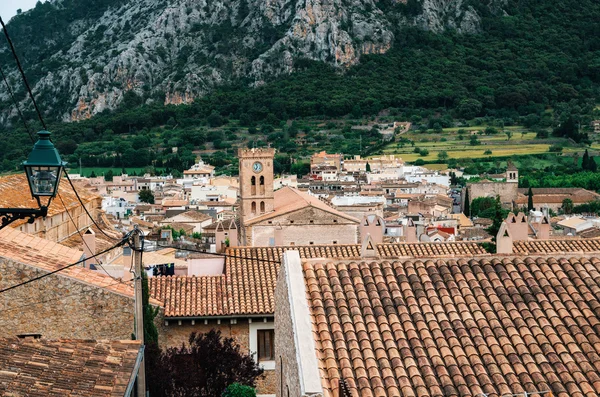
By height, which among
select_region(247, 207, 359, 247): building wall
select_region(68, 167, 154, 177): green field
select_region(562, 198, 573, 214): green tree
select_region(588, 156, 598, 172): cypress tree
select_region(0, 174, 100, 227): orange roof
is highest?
select_region(0, 174, 100, 227): orange roof

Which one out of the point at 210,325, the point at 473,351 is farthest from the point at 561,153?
the point at 473,351

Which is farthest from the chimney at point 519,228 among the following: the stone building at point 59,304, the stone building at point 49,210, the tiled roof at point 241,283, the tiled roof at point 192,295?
the stone building at point 49,210

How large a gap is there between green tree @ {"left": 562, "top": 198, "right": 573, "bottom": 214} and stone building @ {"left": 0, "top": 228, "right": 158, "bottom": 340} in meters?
67.2

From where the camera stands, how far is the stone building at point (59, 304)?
11.5 metres

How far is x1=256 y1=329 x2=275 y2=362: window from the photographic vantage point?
14.1 meters

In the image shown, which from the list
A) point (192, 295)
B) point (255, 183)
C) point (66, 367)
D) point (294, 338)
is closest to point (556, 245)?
point (192, 295)

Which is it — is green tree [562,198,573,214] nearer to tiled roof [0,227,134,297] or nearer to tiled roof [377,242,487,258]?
tiled roof [377,242,487,258]

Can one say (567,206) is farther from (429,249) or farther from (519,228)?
(429,249)

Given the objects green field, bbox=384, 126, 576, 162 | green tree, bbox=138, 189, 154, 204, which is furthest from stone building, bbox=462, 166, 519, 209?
green tree, bbox=138, 189, 154, 204

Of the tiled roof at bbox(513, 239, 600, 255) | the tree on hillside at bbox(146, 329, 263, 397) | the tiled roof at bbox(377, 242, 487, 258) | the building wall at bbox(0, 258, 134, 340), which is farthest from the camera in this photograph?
Answer: the tiled roof at bbox(513, 239, 600, 255)

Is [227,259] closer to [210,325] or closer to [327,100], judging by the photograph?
[210,325]

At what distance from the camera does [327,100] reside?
12950 centimetres

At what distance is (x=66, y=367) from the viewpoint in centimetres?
902

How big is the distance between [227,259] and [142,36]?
134 m
